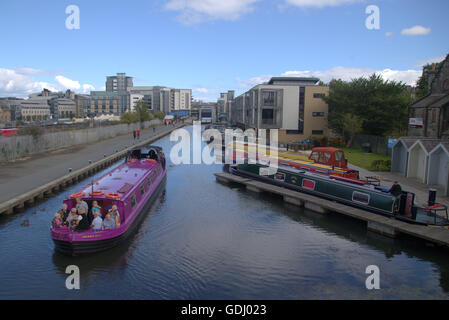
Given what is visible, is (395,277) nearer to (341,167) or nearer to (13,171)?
(341,167)

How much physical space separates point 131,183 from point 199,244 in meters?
5.55

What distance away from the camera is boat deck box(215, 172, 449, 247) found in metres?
14.1

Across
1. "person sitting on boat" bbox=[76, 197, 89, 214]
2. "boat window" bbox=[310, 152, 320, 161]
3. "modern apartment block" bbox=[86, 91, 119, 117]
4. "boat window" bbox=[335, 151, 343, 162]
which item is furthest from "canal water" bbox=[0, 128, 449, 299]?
"modern apartment block" bbox=[86, 91, 119, 117]

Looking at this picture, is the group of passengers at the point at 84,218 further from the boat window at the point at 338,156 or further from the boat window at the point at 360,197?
the boat window at the point at 338,156

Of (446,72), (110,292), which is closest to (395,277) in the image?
(110,292)

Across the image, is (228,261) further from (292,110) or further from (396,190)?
(292,110)

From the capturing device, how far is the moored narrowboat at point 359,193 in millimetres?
15852

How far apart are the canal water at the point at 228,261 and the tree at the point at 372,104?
29.8 m

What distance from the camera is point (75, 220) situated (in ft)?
43.0

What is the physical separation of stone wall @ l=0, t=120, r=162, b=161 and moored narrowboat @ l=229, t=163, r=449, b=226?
22.9 metres

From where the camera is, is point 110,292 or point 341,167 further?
point 341,167

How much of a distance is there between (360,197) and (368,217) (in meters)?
1.57

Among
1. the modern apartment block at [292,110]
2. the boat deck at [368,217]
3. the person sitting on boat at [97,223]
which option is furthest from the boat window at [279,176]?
the modern apartment block at [292,110]

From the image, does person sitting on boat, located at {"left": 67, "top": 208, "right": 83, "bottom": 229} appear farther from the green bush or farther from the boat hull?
the green bush
